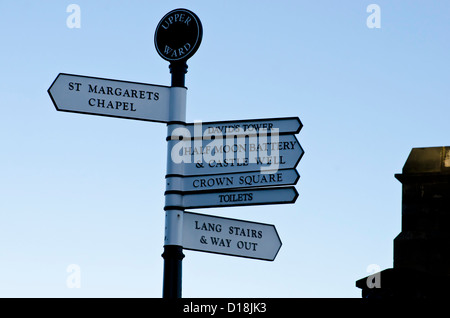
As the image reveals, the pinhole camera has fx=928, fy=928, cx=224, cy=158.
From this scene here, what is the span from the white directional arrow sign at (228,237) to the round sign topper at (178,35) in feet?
5.74

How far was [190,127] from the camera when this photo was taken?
971 centimetres

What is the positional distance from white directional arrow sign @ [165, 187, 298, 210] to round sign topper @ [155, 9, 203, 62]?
1517 mm

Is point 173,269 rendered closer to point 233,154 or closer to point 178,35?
point 233,154

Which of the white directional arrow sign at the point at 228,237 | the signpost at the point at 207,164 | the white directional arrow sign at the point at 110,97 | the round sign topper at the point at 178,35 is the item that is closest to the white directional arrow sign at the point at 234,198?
the signpost at the point at 207,164

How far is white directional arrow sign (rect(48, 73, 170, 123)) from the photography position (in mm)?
9523

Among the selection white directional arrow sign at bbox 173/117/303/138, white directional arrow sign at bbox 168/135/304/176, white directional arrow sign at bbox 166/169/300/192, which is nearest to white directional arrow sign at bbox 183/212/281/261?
white directional arrow sign at bbox 166/169/300/192

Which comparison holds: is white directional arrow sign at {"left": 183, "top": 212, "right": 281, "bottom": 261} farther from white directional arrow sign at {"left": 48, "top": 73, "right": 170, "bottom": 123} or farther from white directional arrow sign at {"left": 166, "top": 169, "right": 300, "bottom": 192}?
white directional arrow sign at {"left": 48, "top": 73, "right": 170, "bottom": 123}

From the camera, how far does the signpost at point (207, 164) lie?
9445 millimetres

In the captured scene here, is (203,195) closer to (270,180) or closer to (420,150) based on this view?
(270,180)

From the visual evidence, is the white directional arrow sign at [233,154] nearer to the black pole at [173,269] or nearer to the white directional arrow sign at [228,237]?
the white directional arrow sign at [228,237]

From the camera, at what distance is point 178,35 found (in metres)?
10.0
